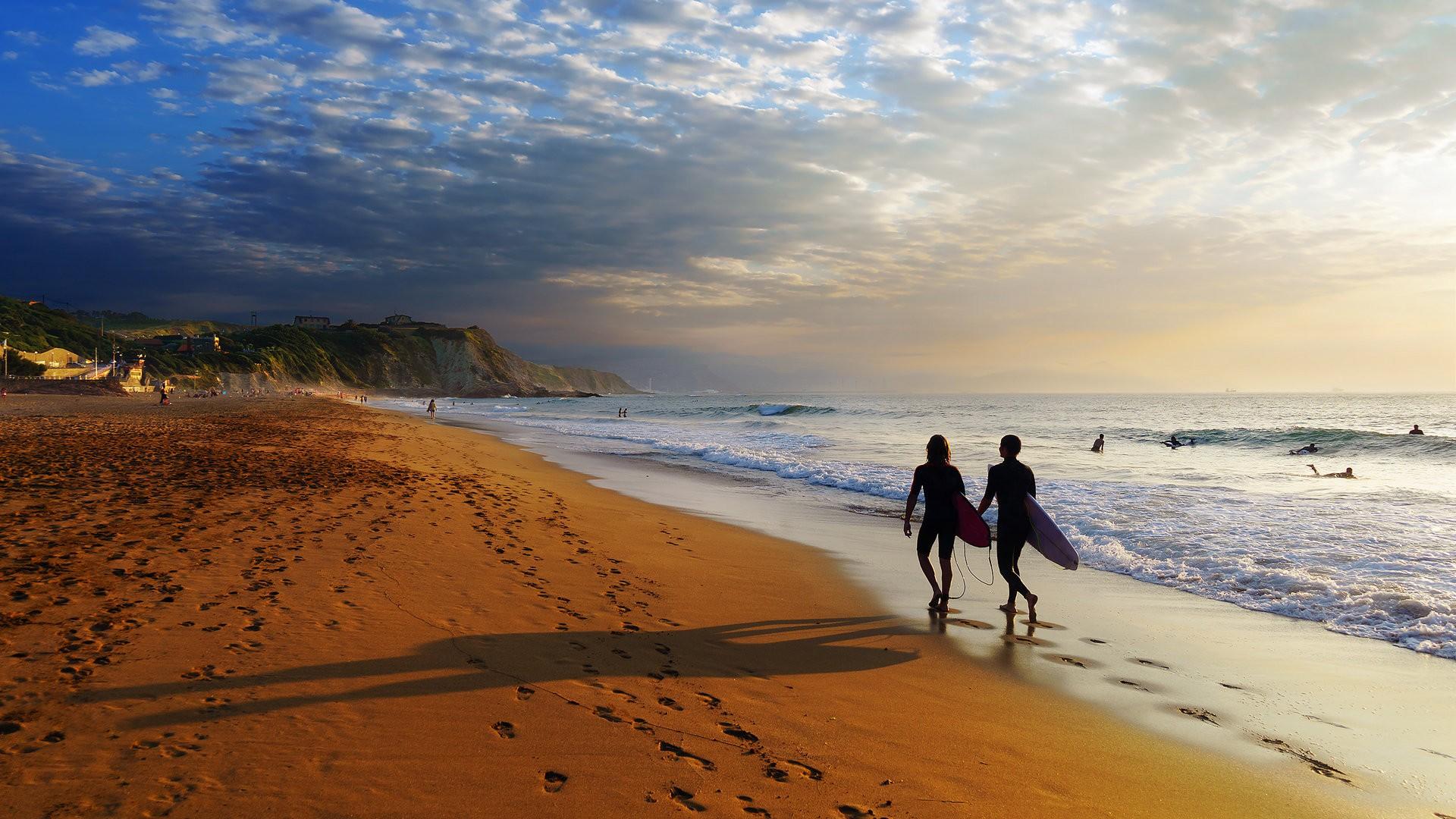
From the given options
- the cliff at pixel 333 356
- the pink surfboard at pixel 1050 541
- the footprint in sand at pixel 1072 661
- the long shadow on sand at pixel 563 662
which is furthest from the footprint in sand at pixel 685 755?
the cliff at pixel 333 356

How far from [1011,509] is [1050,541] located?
596 mm

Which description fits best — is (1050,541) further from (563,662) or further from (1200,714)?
(563,662)

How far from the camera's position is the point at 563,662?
190 inches

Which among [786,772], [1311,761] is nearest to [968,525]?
[1311,761]

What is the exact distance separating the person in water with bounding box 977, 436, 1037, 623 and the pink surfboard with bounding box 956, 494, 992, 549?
0.13 metres

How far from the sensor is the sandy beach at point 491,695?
3.17 metres

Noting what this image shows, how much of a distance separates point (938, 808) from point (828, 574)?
5.24 meters

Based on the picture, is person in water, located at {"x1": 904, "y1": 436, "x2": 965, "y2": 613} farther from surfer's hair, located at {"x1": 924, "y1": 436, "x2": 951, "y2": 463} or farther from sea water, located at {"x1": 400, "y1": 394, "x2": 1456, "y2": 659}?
sea water, located at {"x1": 400, "y1": 394, "x2": 1456, "y2": 659}

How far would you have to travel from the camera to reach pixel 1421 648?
6258mm

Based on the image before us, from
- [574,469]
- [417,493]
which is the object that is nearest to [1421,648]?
[417,493]

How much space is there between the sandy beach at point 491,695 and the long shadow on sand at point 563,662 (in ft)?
0.08

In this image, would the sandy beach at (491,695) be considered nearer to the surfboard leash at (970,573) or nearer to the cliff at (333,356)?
the surfboard leash at (970,573)

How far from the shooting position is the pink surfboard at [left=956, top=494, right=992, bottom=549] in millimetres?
7191

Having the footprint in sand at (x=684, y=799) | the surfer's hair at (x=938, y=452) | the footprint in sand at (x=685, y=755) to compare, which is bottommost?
the footprint in sand at (x=685, y=755)
